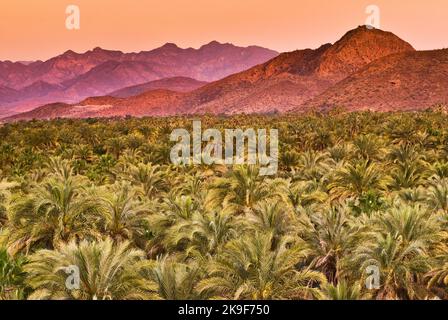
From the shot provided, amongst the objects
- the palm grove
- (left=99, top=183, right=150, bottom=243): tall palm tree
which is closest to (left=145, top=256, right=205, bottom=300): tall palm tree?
the palm grove

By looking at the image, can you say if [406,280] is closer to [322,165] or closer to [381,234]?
[381,234]

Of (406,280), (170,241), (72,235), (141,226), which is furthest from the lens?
(141,226)

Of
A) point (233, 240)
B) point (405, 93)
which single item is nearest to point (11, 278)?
point (233, 240)

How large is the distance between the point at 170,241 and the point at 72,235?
181 inches

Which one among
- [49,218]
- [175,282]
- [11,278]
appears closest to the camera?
[11,278]

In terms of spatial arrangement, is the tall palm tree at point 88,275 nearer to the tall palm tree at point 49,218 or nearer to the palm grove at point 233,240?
the palm grove at point 233,240

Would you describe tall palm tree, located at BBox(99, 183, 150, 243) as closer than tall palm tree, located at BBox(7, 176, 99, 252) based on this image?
No

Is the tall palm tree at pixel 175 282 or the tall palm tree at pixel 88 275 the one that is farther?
the tall palm tree at pixel 175 282

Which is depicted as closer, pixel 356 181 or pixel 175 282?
pixel 175 282

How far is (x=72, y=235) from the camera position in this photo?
76.6 ft

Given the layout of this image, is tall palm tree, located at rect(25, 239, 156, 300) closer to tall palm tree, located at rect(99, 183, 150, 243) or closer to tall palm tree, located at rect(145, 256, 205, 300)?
tall palm tree, located at rect(145, 256, 205, 300)

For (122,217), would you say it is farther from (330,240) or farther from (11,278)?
(330,240)

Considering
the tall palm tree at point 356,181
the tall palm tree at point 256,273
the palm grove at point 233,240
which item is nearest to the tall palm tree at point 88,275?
the palm grove at point 233,240

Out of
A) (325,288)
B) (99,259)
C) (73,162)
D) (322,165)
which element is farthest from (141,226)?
(73,162)
